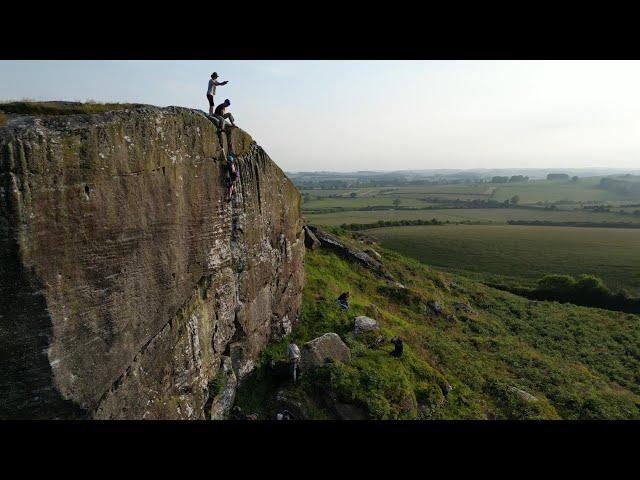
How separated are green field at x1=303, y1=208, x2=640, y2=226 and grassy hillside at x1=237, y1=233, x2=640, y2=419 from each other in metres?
64.1

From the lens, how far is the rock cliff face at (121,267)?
23.8 ft

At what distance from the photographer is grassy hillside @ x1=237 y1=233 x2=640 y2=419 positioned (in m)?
14.0

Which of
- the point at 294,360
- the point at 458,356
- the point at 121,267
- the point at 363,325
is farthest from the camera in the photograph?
the point at 458,356

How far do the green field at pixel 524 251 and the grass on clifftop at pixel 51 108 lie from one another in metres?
45.6

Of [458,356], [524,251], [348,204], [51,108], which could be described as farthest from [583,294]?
[348,204]

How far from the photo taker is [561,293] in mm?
38500

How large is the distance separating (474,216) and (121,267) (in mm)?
115744

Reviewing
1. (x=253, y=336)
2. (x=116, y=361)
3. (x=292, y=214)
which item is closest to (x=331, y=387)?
(x=253, y=336)

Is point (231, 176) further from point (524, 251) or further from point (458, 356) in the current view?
point (524, 251)

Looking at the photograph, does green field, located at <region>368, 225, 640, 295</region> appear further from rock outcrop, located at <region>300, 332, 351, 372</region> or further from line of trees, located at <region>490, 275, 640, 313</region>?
rock outcrop, located at <region>300, 332, 351, 372</region>

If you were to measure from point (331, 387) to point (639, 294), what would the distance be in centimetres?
3999

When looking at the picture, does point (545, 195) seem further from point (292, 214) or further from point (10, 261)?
point (10, 261)

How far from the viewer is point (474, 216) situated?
373 ft

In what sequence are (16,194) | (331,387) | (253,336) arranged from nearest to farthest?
(16,194) < (331,387) < (253,336)
